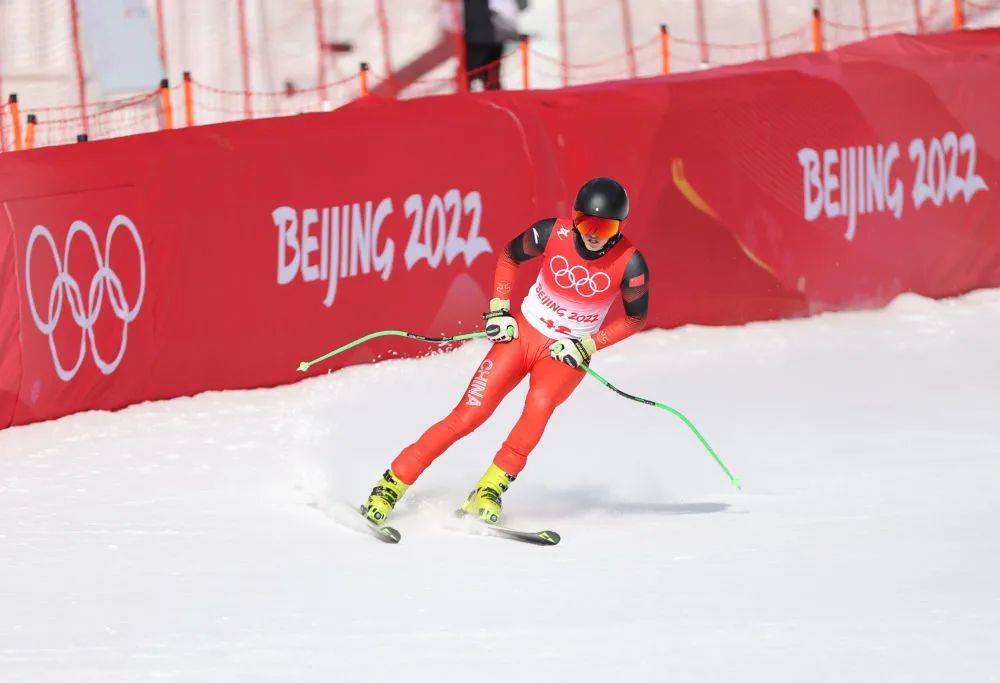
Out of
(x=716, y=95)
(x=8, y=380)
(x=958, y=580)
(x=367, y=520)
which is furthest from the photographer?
(x=716, y=95)

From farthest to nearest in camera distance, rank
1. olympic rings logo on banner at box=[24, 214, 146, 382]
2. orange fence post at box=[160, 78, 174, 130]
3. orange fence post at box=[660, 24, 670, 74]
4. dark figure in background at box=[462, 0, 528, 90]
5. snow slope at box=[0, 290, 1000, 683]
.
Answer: orange fence post at box=[660, 24, 670, 74] < dark figure in background at box=[462, 0, 528, 90] < orange fence post at box=[160, 78, 174, 130] < olympic rings logo on banner at box=[24, 214, 146, 382] < snow slope at box=[0, 290, 1000, 683]

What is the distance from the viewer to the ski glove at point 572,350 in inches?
268

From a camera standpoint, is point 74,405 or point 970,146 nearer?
point 74,405

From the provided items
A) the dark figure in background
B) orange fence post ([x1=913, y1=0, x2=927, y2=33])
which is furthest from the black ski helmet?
orange fence post ([x1=913, y1=0, x2=927, y2=33])

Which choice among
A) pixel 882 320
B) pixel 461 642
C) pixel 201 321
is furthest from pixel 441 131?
pixel 461 642

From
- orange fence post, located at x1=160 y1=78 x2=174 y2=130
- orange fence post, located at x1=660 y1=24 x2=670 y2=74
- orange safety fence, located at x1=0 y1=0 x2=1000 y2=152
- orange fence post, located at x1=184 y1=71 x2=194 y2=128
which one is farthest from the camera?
orange fence post, located at x1=660 y1=24 x2=670 y2=74

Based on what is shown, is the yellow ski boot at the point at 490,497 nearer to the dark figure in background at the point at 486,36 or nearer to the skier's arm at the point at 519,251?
the skier's arm at the point at 519,251

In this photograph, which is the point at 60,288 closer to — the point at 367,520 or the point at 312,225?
the point at 312,225

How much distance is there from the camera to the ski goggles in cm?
677

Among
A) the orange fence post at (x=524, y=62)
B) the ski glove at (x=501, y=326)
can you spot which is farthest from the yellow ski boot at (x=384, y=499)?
the orange fence post at (x=524, y=62)

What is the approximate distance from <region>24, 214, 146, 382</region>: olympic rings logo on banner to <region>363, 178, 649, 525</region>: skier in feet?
9.13

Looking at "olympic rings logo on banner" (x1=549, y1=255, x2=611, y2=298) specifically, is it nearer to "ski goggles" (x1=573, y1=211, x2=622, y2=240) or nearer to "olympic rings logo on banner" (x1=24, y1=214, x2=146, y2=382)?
"ski goggles" (x1=573, y1=211, x2=622, y2=240)

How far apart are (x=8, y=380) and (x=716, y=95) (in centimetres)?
560

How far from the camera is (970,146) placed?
13125mm
